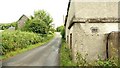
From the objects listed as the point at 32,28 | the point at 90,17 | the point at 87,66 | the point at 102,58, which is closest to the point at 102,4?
the point at 90,17

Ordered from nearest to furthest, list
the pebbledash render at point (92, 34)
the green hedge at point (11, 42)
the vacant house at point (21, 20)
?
1. the pebbledash render at point (92, 34)
2. the green hedge at point (11, 42)
3. the vacant house at point (21, 20)

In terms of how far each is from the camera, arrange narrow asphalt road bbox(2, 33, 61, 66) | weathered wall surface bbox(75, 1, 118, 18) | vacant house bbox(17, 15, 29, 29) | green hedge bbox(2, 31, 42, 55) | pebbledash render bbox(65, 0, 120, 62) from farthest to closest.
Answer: vacant house bbox(17, 15, 29, 29) < green hedge bbox(2, 31, 42, 55) < narrow asphalt road bbox(2, 33, 61, 66) < weathered wall surface bbox(75, 1, 118, 18) < pebbledash render bbox(65, 0, 120, 62)

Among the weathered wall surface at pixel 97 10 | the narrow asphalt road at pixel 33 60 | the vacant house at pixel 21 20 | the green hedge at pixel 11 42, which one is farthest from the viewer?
the vacant house at pixel 21 20

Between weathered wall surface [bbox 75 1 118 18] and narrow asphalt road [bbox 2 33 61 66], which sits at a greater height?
→ weathered wall surface [bbox 75 1 118 18]

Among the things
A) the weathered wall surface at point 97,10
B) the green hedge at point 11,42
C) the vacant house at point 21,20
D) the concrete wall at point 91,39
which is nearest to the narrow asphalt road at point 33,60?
the green hedge at point 11,42

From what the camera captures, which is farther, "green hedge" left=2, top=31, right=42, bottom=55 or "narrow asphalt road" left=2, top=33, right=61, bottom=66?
"green hedge" left=2, top=31, right=42, bottom=55

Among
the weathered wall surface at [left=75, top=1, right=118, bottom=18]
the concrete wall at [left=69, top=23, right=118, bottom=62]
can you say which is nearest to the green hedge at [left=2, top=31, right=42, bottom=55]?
the concrete wall at [left=69, top=23, right=118, bottom=62]

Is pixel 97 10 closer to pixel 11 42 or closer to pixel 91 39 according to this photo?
pixel 91 39

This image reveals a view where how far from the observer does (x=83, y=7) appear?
13625mm

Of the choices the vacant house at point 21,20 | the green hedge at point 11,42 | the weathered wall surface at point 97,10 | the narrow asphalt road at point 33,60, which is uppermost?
the vacant house at point 21,20

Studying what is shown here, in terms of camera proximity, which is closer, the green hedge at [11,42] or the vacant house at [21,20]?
the green hedge at [11,42]

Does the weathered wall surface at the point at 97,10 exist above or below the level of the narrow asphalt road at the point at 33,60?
above

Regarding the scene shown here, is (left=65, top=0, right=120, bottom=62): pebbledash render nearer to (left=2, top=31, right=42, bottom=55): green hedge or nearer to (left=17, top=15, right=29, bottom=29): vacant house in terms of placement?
(left=2, top=31, right=42, bottom=55): green hedge

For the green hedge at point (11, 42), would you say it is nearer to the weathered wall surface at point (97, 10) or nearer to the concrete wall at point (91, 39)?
the concrete wall at point (91, 39)
